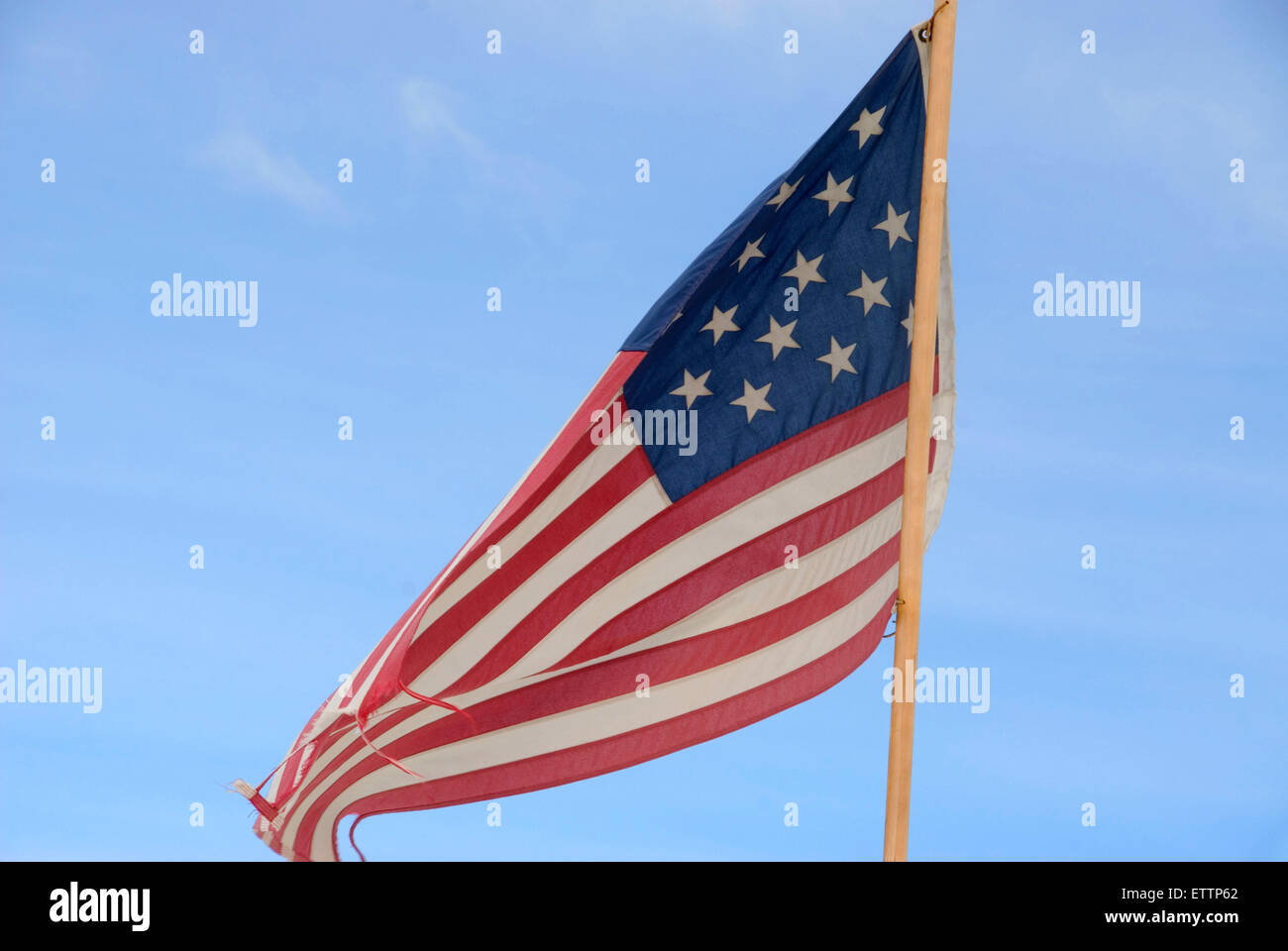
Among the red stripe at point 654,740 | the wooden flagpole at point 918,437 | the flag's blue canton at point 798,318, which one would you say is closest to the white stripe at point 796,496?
the flag's blue canton at point 798,318

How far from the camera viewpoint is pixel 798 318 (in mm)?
9266

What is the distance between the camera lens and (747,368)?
9.24m

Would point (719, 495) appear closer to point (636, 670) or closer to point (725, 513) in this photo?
point (725, 513)

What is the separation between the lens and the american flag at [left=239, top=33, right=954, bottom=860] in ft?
30.1

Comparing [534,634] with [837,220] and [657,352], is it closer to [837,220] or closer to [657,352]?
[657,352]

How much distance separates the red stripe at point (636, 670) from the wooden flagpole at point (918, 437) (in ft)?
5.02

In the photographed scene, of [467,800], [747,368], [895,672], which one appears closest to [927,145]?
[747,368]

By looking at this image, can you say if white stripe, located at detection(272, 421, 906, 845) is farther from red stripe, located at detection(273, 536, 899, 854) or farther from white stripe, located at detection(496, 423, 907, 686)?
red stripe, located at detection(273, 536, 899, 854)

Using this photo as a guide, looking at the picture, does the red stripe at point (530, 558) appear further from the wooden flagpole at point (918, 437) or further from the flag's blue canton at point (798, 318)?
the wooden flagpole at point (918, 437)

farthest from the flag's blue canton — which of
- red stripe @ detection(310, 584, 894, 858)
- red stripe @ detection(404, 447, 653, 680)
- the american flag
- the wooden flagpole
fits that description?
red stripe @ detection(310, 584, 894, 858)

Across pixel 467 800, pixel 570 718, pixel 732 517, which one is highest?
pixel 732 517

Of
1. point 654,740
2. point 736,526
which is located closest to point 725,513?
point 736,526

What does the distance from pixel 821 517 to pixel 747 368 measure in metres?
1.15

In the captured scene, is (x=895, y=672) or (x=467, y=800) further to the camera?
(x=467, y=800)
